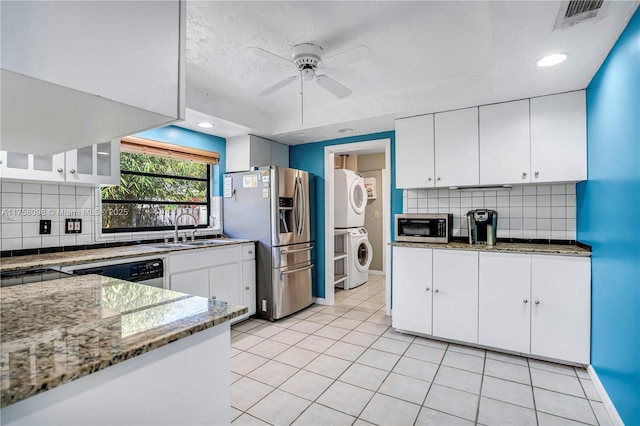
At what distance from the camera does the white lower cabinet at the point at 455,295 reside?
111 inches

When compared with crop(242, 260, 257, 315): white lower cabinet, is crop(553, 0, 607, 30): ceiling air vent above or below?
above

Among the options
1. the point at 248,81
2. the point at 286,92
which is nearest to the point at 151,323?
the point at 248,81

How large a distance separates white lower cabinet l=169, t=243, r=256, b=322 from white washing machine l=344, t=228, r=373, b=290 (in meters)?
1.86

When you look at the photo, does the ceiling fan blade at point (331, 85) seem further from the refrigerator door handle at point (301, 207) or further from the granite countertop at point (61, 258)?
the granite countertop at point (61, 258)

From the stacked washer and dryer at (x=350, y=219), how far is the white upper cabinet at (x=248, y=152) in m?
1.31

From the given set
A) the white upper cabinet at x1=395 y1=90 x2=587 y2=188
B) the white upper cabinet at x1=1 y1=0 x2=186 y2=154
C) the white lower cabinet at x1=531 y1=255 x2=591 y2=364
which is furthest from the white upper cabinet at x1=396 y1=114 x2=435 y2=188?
the white upper cabinet at x1=1 y1=0 x2=186 y2=154

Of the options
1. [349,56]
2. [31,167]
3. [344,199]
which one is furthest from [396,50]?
[344,199]

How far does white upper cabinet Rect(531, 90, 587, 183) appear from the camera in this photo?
2535 millimetres

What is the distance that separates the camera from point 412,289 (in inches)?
122

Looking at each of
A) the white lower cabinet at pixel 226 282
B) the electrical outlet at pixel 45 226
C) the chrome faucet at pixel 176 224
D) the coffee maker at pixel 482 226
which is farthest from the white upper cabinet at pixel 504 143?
the electrical outlet at pixel 45 226

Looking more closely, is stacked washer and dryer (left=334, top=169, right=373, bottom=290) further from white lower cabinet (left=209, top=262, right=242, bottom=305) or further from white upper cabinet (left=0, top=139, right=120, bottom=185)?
white upper cabinet (left=0, top=139, right=120, bottom=185)

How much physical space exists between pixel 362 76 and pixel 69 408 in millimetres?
2859

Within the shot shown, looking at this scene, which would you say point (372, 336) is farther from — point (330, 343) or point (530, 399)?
point (530, 399)

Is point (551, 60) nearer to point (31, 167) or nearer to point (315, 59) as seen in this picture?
point (315, 59)
